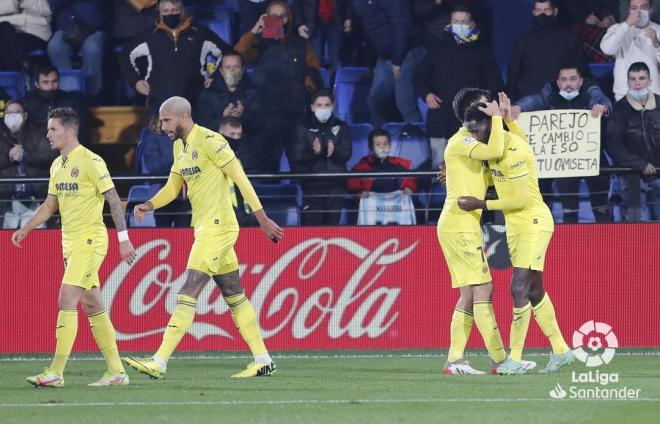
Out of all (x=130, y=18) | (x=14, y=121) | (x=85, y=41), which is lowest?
(x=14, y=121)

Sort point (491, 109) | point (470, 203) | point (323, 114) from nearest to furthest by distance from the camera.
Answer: point (491, 109) → point (470, 203) → point (323, 114)

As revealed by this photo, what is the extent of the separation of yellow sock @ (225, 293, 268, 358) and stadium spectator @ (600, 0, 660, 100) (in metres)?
5.84

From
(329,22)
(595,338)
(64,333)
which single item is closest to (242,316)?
(64,333)

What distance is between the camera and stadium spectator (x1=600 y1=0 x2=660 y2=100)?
15.9 metres

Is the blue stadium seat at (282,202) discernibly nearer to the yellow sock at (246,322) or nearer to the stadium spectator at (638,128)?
the yellow sock at (246,322)

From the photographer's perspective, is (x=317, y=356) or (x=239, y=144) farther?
(x=239, y=144)

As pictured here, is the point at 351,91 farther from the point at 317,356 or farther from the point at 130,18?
the point at 317,356

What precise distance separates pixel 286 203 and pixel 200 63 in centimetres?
189

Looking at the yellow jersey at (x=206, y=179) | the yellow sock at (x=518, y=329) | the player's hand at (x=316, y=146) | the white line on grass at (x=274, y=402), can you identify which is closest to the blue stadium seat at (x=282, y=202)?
the player's hand at (x=316, y=146)

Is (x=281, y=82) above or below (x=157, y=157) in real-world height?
above

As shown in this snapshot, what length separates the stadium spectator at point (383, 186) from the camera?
14945 mm

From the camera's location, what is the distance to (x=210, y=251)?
1144 centimetres

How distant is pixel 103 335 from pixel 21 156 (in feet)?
15.8

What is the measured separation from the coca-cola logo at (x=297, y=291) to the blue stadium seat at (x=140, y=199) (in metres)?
0.70
